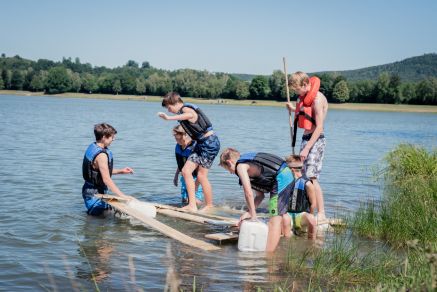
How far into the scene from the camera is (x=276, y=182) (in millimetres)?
6910

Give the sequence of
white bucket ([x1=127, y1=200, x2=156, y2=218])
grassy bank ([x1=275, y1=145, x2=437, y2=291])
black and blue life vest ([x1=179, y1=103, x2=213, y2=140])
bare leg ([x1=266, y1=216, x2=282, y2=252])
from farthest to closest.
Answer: black and blue life vest ([x1=179, y1=103, x2=213, y2=140]), white bucket ([x1=127, y1=200, x2=156, y2=218]), bare leg ([x1=266, y1=216, x2=282, y2=252]), grassy bank ([x1=275, y1=145, x2=437, y2=291])

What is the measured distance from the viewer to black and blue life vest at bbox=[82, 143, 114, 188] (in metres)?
8.82

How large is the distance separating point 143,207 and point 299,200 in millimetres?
2641

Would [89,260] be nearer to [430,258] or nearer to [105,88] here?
[430,258]

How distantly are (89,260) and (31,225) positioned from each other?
222 cm

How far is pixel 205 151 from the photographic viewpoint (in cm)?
959

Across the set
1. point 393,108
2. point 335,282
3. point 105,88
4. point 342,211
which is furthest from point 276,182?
point 105,88

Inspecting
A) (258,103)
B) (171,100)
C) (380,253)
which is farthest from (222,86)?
(380,253)

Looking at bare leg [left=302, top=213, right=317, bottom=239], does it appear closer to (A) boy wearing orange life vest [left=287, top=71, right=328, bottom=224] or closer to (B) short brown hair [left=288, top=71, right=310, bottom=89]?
(A) boy wearing orange life vest [left=287, top=71, right=328, bottom=224]

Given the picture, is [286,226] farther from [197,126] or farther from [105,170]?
[105,170]

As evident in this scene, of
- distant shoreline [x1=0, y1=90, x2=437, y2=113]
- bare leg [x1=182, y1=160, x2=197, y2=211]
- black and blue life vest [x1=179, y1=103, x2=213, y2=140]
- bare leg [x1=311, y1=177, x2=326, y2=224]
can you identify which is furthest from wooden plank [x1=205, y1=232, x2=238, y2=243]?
distant shoreline [x1=0, y1=90, x2=437, y2=113]

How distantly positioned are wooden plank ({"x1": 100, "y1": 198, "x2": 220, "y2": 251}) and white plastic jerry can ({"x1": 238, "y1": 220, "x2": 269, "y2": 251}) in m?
0.38

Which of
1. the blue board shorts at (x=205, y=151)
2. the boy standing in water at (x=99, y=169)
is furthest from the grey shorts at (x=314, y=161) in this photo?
the boy standing in water at (x=99, y=169)

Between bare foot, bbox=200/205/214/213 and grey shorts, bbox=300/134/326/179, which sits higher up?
grey shorts, bbox=300/134/326/179
